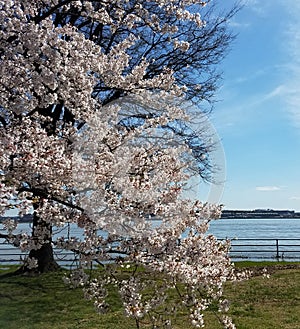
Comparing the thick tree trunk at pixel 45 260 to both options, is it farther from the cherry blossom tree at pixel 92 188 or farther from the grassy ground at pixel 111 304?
the cherry blossom tree at pixel 92 188

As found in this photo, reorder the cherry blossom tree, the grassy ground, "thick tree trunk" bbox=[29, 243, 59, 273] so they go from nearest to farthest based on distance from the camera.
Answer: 1. the cherry blossom tree
2. the grassy ground
3. "thick tree trunk" bbox=[29, 243, 59, 273]

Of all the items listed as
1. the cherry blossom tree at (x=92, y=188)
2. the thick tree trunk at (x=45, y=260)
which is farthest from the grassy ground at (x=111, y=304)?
the cherry blossom tree at (x=92, y=188)

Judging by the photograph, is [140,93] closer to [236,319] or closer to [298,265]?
[236,319]

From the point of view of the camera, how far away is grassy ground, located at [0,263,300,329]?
7906mm

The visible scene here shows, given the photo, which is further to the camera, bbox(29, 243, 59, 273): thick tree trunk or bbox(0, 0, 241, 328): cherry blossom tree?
bbox(29, 243, 59, 273): thick tree trunk

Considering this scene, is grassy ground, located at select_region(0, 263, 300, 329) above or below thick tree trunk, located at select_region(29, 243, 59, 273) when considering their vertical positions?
below

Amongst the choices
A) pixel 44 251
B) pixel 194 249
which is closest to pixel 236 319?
pixel 194 249

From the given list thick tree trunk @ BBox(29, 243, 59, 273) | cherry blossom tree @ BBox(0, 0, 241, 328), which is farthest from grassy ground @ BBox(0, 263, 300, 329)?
cherry blossom tree @ BBox(0, 0, 241, 328)

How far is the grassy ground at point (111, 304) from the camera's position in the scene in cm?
791

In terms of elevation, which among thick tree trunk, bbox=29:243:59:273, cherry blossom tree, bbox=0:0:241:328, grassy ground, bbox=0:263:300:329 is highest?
cherry blossom tree, bbox=0:0:241:328

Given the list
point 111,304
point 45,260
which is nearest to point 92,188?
point 111,304

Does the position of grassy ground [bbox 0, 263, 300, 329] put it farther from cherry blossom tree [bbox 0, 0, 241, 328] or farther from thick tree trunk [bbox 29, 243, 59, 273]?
cherry blossom tree [bbox 0, 0, 241, 328]

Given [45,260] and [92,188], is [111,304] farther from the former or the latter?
[92,188]

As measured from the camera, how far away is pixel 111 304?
955 cm
